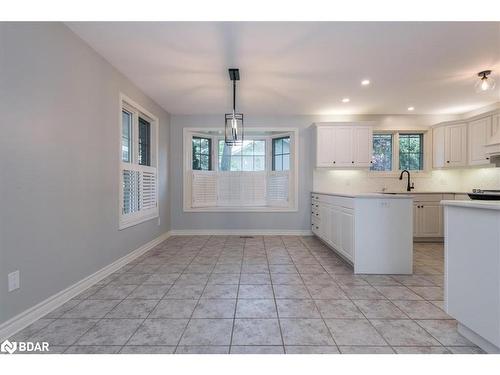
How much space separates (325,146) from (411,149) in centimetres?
187

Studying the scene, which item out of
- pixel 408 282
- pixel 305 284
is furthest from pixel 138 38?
pixel 408 282

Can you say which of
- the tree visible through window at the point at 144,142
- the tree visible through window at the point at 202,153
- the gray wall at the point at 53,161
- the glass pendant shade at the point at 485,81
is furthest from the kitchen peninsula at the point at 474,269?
the tree visible through window at the point at 202,153

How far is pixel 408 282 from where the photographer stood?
262cm

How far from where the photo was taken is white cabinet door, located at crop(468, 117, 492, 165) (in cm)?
404

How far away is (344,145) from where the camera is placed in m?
4.66

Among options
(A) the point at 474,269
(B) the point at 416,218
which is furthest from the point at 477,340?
(B) the point at 416,218

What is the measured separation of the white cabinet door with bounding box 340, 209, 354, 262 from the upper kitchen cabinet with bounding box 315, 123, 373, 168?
1696mm

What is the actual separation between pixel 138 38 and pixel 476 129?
5.33 meters

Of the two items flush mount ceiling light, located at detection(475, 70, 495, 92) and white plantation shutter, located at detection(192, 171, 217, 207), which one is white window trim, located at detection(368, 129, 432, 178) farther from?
white plantation shutter, located at detection(192, 171, 217, 207)

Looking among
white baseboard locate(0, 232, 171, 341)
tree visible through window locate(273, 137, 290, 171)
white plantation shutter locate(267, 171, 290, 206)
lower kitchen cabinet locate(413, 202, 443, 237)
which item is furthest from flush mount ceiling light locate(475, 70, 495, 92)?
white baseboard locate(0, 232, 171, 341)

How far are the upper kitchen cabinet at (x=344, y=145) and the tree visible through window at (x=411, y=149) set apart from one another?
0.86m

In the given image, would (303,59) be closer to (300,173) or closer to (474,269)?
(474,269)

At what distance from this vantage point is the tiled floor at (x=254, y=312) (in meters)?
1.58

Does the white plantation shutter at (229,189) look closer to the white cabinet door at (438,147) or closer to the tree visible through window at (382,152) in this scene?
the tree visible through window at (382,152)
